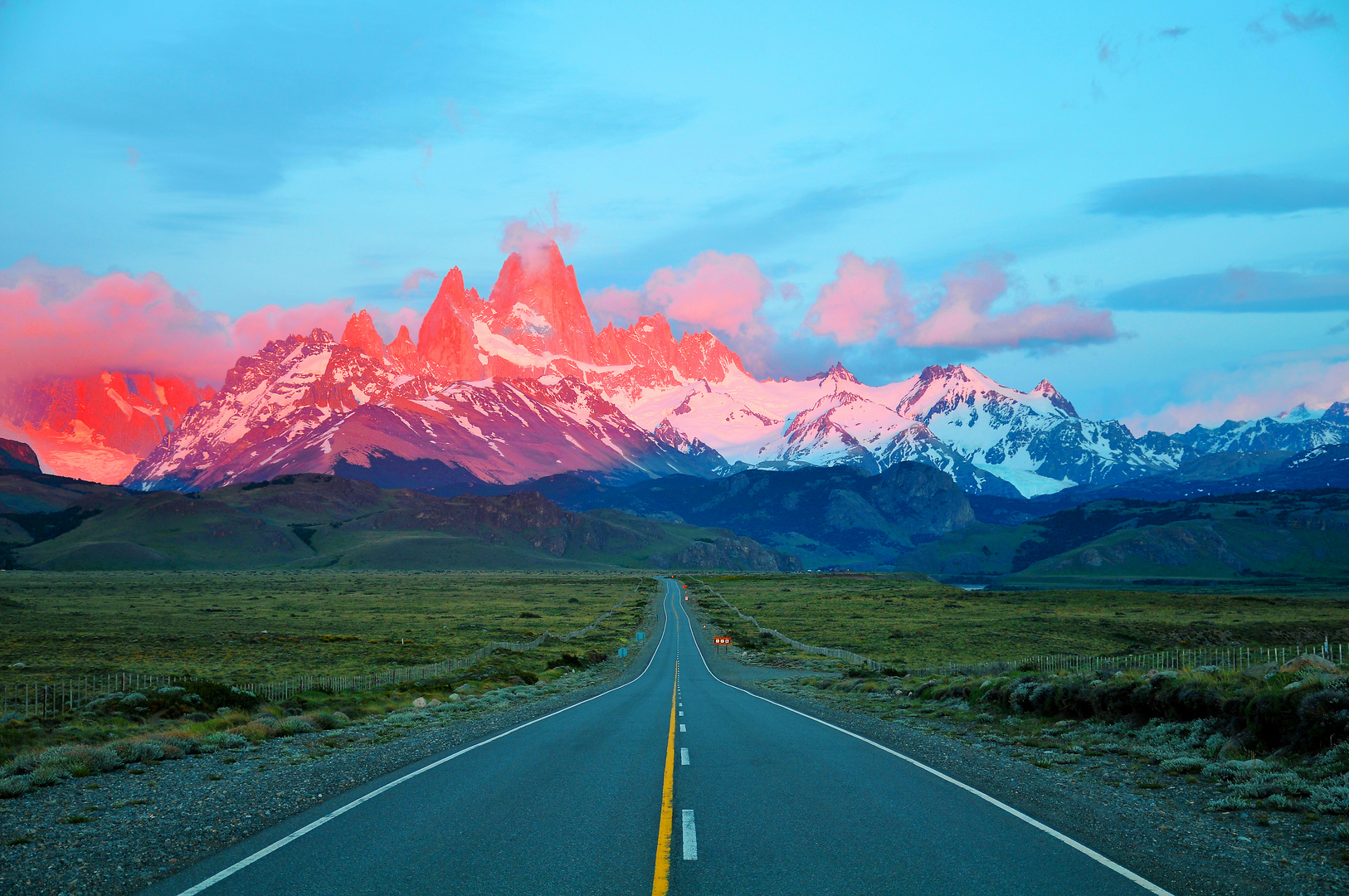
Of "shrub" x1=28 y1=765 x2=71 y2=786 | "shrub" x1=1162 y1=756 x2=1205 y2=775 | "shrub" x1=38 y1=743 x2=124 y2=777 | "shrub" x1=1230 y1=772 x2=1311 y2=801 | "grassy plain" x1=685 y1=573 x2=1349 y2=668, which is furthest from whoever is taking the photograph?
"grassy plain" x1=685 y1=573 x2=1349 y2=668

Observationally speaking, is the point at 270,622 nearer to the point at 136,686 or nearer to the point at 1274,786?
the point at 136,686

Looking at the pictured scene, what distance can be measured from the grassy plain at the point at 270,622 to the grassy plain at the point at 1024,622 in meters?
20.0

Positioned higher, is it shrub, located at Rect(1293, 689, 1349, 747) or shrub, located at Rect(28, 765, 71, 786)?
shrub, located at Rect(1293, 689, 1349, 747)

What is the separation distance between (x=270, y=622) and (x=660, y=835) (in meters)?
89.2

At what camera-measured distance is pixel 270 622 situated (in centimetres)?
9069

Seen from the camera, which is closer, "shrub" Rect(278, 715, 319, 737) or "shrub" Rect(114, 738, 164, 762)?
"shrub" Rect(114, 738, 164, 762)

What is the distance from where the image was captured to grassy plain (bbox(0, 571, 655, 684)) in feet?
182

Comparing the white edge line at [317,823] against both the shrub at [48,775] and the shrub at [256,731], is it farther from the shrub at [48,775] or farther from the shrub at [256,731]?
the shrub at [48,775]

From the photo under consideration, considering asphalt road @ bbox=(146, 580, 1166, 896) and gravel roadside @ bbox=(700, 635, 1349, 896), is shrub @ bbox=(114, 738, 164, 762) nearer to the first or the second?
asphalt road @ bbox=(146, 580, 1166, 896)

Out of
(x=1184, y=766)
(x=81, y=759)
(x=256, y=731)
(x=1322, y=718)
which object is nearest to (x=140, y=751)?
(x=81, y=759)

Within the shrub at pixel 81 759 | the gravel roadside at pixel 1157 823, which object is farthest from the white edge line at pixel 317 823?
the gravel roadside at pixel 1157 823

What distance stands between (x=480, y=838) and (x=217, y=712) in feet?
68.7

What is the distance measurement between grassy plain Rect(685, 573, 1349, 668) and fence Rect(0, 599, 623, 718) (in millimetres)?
28418

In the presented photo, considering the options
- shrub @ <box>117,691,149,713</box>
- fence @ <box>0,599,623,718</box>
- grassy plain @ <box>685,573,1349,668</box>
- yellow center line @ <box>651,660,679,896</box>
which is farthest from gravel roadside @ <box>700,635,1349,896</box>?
grassy plain @ <box>685,573,1349,668</box>
